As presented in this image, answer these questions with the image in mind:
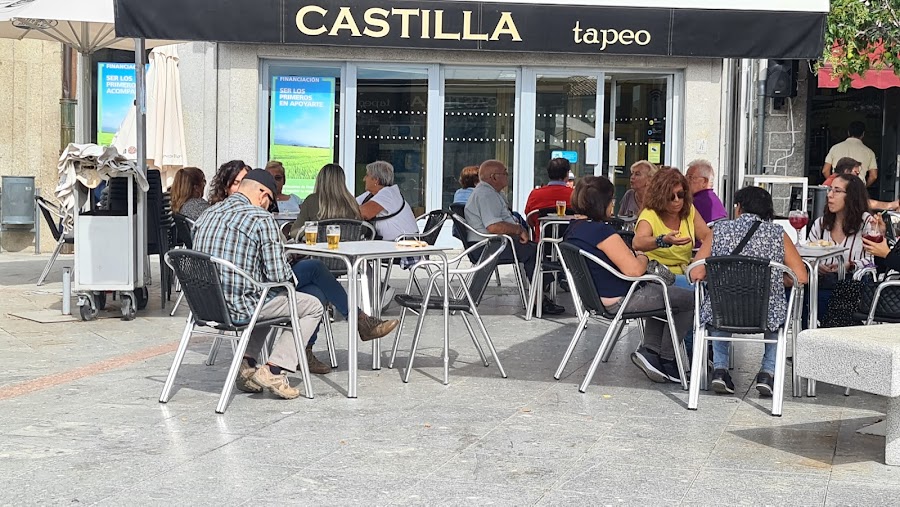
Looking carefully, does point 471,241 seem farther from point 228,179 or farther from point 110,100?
point 110,100

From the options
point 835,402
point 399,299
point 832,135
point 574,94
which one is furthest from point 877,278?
point 832,135

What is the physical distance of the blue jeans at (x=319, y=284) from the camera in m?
7.37

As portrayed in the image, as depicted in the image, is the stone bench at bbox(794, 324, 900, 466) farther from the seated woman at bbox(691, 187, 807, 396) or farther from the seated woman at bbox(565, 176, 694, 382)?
the seated woman at bbox(565, 176, 694, 382)

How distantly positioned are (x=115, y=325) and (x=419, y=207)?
6.22 m

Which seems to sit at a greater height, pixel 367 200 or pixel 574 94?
pixel 574 94

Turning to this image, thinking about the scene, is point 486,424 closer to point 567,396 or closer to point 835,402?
point 567,396

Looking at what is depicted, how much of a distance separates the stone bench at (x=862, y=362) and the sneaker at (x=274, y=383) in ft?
8.56

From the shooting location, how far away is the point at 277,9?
8.42 meters

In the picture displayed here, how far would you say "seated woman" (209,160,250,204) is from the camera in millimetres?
7812

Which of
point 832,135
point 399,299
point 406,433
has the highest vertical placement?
point 832,135

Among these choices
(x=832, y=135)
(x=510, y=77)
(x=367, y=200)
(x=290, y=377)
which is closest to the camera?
(x=290, y=377)

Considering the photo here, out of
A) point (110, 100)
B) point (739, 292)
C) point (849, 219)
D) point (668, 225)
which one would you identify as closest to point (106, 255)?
point (668, 225)

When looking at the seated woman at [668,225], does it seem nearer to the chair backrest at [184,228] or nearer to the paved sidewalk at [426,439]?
the paved sidewalk at [426,439]

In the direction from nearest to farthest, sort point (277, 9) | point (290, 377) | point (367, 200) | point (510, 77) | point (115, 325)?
point (290, 377)
point (277, 9)
point (115, 325)
point (367, 200)
point (510, 77)
